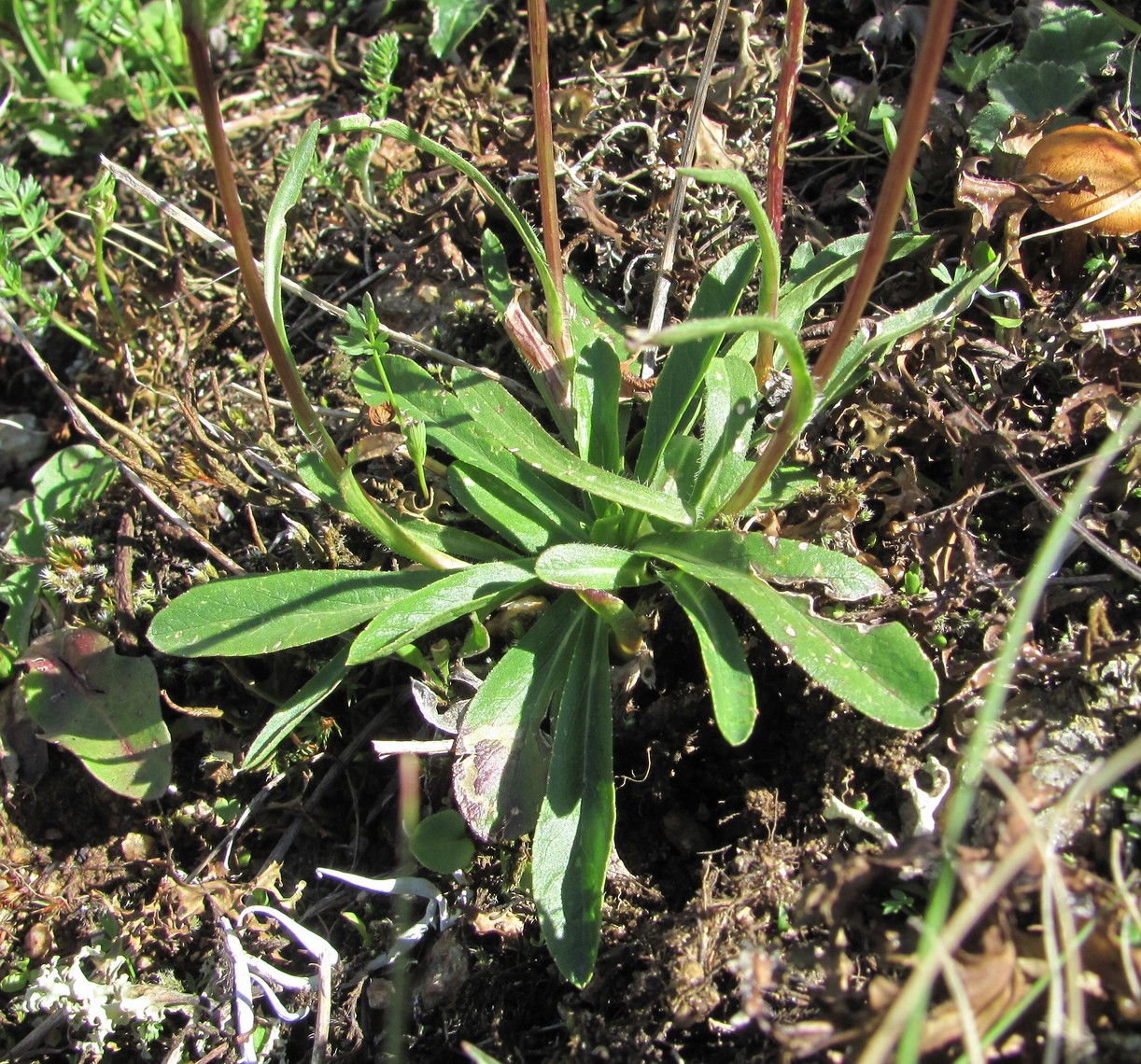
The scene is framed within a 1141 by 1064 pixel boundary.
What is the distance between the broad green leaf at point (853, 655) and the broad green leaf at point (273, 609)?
0.80m

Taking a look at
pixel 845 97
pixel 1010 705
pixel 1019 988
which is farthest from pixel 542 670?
pixel 845 97

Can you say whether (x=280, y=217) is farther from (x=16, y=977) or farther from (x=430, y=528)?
(x=16, y=977)

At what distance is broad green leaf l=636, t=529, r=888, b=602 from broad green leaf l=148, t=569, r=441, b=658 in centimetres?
68

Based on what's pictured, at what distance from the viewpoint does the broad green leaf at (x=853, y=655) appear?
171 cm

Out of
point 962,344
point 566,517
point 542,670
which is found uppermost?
point 962,344

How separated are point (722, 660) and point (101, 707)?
5.15 ft

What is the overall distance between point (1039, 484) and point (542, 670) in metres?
A: 1.16

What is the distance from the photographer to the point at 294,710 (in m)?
2.17

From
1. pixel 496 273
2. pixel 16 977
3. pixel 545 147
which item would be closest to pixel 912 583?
pixel 545 147

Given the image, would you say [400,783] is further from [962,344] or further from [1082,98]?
[1082,98]

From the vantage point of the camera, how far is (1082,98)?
8.05 ft

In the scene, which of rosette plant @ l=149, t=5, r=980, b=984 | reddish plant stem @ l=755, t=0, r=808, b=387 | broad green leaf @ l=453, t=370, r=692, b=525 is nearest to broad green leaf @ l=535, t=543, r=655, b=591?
rosette plant @ l=149, t=5, r=980, b=984

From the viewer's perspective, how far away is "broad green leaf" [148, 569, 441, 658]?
2.16m

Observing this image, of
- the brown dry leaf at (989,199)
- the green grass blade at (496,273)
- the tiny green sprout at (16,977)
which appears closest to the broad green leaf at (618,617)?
the green grass blade at (496,273)
